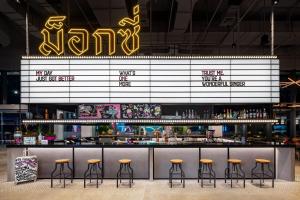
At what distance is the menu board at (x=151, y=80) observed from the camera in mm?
8234

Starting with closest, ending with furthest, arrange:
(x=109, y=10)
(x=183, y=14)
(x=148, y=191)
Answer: (x=148, y=191) < (x=109, y=10) < (x=183, y=14)

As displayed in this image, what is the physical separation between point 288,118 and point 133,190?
14.6 m

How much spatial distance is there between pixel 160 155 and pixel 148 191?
58.6 inches

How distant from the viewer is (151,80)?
8.25 meters

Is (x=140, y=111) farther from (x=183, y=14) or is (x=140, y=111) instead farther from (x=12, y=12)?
(x=12, y=12)

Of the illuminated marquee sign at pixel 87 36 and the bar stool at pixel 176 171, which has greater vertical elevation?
the illuminated marquee sign at pixel 87 36

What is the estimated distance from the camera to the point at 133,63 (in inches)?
324

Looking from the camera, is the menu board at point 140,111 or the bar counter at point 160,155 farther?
the menu board at point 140,111

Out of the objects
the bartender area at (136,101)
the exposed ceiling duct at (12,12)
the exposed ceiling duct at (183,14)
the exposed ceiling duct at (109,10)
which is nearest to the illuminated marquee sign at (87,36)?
the bartender area at (136,101)

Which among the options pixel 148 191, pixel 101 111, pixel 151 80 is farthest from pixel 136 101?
pixel 148 191

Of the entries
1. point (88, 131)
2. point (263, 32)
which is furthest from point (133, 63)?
point (88, 131)

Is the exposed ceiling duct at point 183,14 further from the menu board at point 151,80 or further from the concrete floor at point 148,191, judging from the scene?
the concrete floor at point 148,191

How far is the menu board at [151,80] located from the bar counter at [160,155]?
1371 mm

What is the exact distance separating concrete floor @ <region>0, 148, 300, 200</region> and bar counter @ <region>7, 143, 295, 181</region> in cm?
40
